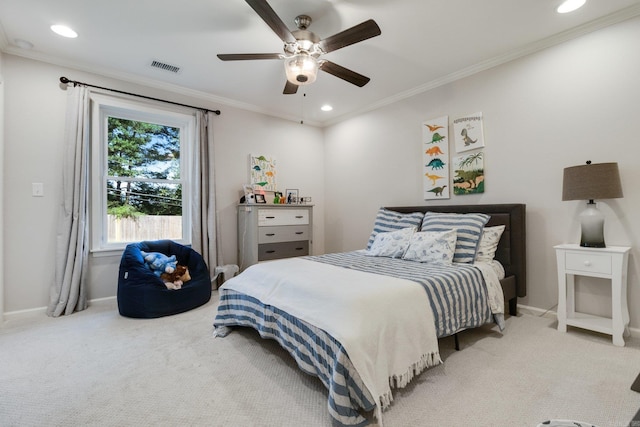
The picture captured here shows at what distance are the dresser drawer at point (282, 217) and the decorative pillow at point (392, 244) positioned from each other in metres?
1.37

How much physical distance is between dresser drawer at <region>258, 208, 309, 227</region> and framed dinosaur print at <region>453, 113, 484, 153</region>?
2168 millimetres

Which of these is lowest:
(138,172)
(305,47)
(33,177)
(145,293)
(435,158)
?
(145,293)

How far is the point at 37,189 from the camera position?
9.47 ft

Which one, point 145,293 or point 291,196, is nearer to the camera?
point 145,293

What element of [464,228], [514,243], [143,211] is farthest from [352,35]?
[143,211]

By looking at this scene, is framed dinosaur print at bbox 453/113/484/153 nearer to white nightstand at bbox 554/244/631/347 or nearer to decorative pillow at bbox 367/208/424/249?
decorative pillow at bbox 367/208/424/249

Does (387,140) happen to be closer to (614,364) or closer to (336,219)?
(336,219)

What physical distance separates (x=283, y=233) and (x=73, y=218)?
7.42ft

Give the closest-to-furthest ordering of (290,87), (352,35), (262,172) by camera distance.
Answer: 1. (352,35)
2. (290,87)
3. (262,172)

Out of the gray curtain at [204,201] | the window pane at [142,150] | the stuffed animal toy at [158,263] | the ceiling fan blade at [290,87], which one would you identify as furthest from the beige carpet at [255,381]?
the ceiling fan blade at [290,87]

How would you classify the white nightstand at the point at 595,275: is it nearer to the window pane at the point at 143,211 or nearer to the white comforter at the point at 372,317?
the white comforter at the point at 372,317

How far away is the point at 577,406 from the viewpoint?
4.92 ft

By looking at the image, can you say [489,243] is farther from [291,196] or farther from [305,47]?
[291,196]

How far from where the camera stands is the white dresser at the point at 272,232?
3840mm
